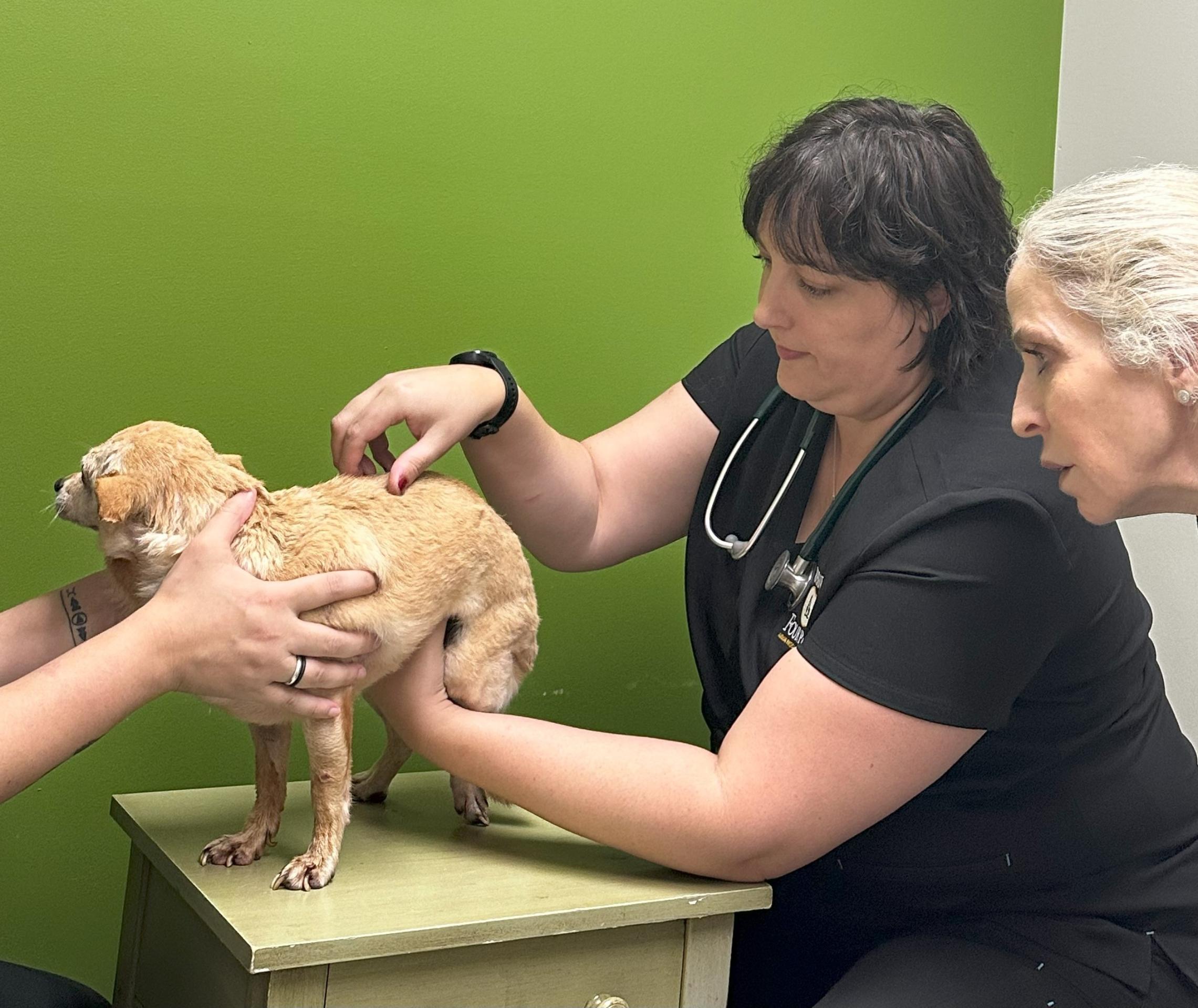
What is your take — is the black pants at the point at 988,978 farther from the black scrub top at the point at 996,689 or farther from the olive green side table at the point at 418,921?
the olive green side table at the point at 418,921

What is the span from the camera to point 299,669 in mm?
1195

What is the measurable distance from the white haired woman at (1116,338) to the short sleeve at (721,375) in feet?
1.84

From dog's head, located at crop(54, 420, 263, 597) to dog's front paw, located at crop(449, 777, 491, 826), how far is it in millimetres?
430

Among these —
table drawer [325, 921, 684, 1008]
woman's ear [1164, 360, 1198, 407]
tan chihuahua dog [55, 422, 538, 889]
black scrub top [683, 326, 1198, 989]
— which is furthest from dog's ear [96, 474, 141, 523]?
woman's ear [1164, 360, 1198, 407]

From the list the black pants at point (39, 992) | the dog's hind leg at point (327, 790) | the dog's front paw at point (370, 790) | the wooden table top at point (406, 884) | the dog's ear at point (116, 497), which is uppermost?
the dog's ear at point (116, 497)

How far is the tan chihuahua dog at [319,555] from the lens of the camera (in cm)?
122

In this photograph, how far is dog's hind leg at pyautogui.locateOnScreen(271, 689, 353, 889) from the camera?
1.23 meters

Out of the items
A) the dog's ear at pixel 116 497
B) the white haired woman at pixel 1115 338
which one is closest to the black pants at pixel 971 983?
the white haired woman at pixel 1115 338

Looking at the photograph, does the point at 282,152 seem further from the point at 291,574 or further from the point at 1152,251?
the point at 1152,251

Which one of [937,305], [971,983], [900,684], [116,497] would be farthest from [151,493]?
[971,983]

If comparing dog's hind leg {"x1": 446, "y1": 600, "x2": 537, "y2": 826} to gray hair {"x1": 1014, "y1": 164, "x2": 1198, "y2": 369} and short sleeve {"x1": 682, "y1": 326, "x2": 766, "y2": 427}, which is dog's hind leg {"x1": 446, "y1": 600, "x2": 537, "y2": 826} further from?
gray hair {"x1": 1014, "y1": 164, "x2": 1198, "y2": 369}

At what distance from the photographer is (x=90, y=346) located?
1644 mm

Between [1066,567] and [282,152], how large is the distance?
114 cm

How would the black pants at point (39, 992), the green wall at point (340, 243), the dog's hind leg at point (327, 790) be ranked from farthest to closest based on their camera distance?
Answer: the green wall at point (340, 243)
the black pants at point (39, 992)
the dog's hind leg at point (327, 790)
